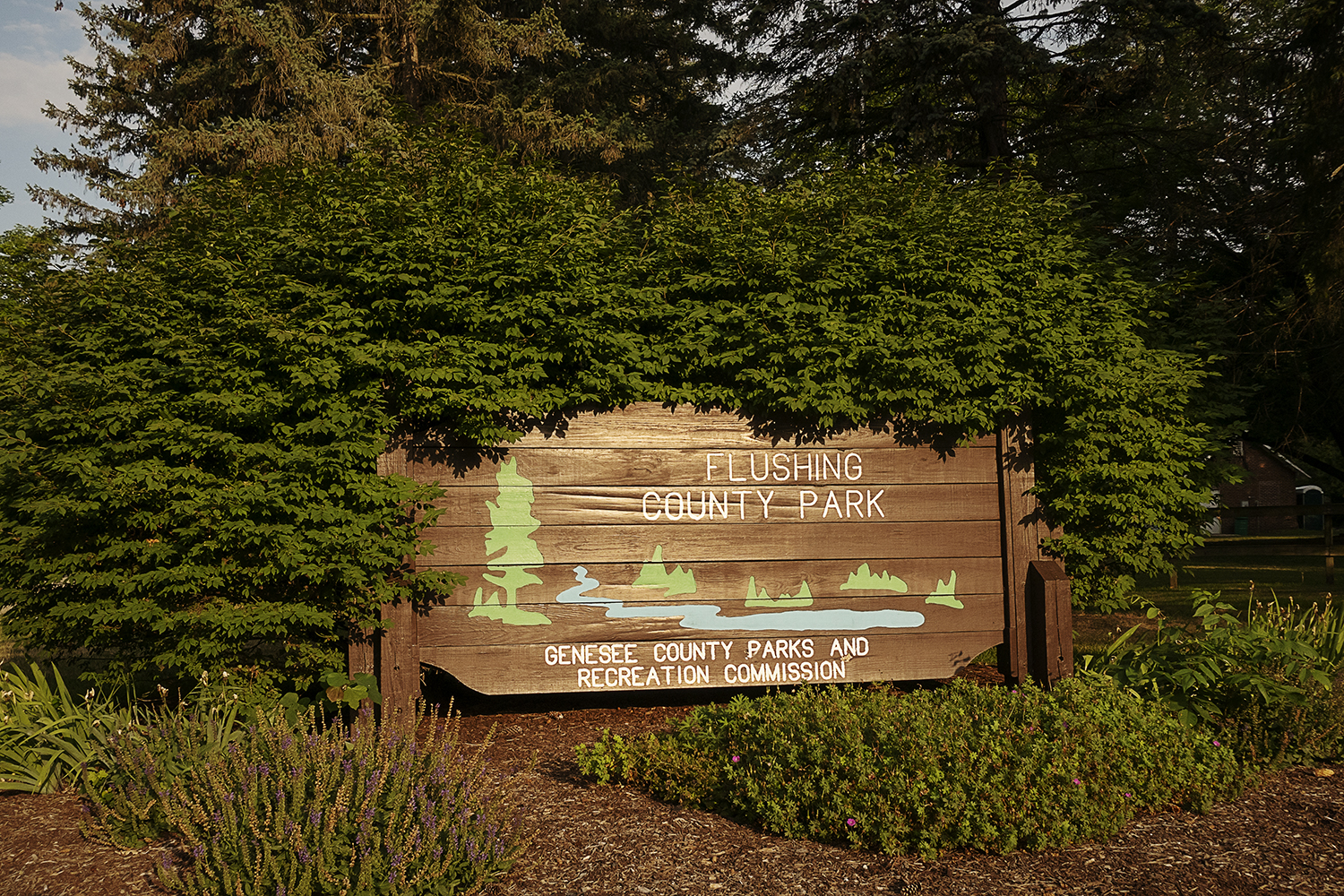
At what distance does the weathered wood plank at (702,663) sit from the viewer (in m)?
5.53

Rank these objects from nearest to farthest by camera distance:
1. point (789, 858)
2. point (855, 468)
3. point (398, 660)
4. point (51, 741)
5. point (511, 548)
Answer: point (789, 858), point (51, 741), point (398, 660), point (511, 548), point (855, 468)

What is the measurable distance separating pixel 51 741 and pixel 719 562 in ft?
12.6

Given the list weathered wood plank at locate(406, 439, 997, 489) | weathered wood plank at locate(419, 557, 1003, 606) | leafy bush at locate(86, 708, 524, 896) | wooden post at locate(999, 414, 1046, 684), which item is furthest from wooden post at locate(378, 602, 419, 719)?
wooden post at locate(999, 414, 1046, 684)

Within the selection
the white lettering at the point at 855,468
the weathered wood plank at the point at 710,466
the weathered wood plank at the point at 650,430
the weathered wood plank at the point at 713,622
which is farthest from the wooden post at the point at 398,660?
the white lettering at the point at 855,468

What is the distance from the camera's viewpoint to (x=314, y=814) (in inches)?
129

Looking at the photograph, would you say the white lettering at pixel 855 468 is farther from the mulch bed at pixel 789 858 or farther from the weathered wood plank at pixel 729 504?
the mulch bed at pixel 789 858

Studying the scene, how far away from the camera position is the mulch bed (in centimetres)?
349

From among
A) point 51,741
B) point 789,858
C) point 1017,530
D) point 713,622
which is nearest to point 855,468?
point 1017,530

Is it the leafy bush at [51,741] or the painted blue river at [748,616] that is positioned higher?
the painted blue river at [748,616]

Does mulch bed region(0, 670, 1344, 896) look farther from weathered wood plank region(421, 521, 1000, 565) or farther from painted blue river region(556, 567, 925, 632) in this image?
weathered wood plank region(421, 521, 1000, 565)

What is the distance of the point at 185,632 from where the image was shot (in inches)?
197

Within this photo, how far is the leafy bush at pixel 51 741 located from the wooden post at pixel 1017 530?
5228 millimetres

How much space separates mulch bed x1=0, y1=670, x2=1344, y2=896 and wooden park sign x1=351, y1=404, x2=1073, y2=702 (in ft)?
4.21

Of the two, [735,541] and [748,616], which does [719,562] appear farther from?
[748,616]
